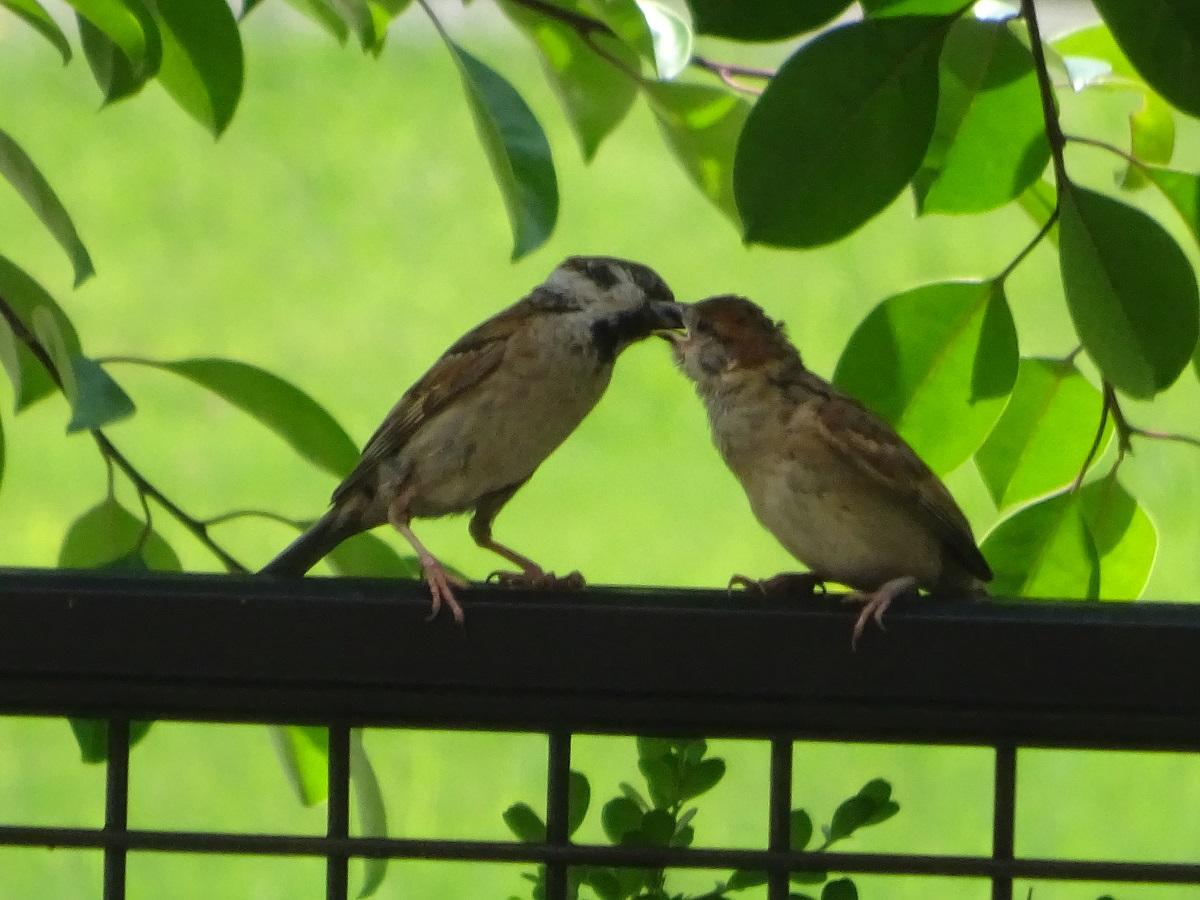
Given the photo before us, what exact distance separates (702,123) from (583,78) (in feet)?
0.41

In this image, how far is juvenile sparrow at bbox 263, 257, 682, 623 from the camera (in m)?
1.99

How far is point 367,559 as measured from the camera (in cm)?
154

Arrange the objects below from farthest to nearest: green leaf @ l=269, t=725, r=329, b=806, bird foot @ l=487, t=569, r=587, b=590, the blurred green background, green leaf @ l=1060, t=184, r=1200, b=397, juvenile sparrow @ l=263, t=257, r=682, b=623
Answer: the blurred green background < juvenile sparrow @ l=263, t=257, r=682, b=623 < bird foot @ l=487, t=569, r=587, b=590 < green leaf @ l=269, t=725, r=329, b=806 < green leaf @ l=1060, t=184, r=1200, b=397

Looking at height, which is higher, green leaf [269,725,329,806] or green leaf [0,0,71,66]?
green leaf [0,0,71,66]

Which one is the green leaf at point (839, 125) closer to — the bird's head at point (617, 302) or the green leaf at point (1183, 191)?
the green leaf at point (1183, 191)

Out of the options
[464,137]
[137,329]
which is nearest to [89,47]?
[137,329]

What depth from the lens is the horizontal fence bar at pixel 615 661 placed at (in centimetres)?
102

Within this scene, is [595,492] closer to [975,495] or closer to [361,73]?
[975,495]

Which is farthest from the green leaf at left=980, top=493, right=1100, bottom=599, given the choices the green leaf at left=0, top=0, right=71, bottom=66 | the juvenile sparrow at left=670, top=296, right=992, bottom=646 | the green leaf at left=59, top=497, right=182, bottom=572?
the green leaf at left=0, top=0, right=71, bottom=66

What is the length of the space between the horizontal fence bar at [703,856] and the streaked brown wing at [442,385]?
97 cm

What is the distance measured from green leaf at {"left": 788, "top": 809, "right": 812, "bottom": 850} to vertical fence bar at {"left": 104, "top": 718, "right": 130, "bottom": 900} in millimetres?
417

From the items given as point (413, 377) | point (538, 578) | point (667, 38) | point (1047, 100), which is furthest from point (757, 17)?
point (413, 377)

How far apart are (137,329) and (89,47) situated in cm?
393

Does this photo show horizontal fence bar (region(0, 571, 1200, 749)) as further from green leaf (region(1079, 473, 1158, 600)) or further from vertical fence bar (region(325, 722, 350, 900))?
green leaf (region(1079, 473, 1158, 600))
